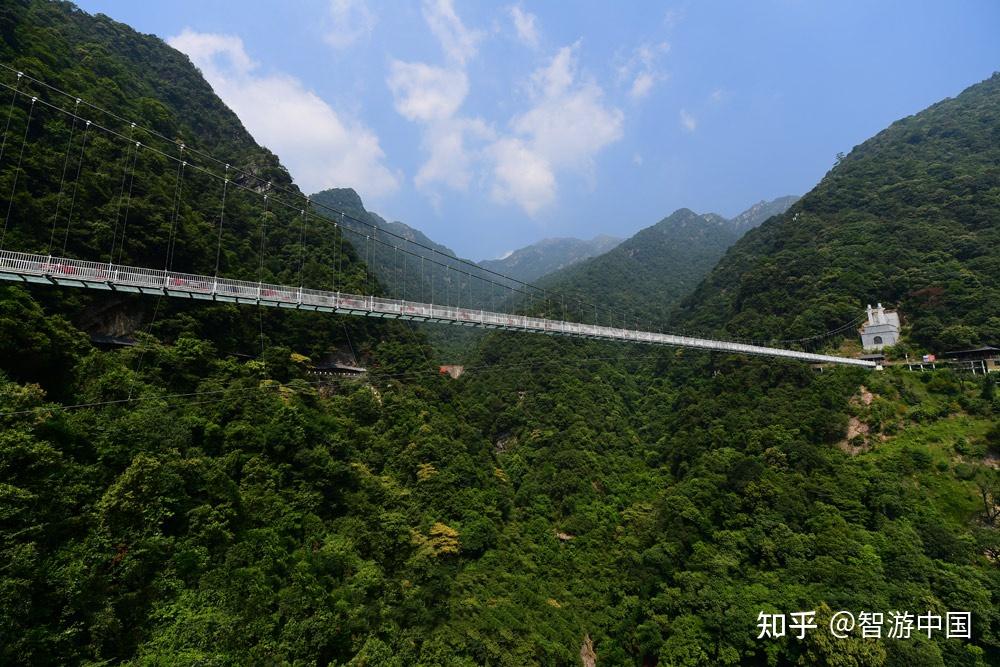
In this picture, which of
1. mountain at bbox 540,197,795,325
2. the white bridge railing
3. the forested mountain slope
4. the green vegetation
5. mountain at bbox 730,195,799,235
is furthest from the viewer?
mountain at bbox 730,195,799,235

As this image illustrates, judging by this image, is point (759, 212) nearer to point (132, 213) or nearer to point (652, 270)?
point (652, 270)

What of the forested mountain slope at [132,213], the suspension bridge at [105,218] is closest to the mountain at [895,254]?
the suspension bridge at [105,218]

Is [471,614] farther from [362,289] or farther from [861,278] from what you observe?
[861,278]

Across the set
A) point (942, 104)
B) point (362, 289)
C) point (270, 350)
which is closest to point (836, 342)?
point (362, 289)

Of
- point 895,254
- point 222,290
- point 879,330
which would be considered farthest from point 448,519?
point 895,254

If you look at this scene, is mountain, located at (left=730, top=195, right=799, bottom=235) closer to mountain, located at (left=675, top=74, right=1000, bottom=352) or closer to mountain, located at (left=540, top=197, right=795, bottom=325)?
mountain, located at (left=540, top=197, right=795, bottom=325)

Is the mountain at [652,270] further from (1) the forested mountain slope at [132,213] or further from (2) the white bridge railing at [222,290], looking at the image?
(1) the forested mountain slope at [132,213]

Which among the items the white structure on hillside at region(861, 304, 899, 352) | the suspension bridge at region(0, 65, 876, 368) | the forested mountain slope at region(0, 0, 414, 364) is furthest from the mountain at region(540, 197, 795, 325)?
the suspension bridge at region(0, 65, 876, 368)
